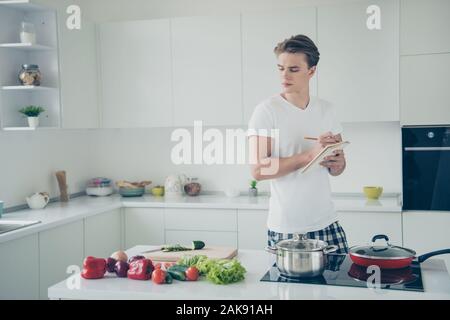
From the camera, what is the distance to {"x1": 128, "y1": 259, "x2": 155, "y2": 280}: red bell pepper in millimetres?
1827

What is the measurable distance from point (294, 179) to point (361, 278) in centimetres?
55

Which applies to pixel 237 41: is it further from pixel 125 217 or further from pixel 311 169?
pixel 311 169

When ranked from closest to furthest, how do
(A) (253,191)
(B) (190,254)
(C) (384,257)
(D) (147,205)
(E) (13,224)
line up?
(C) (384,257)
(B) (190,254)
(E) (13,224)
(D) (147,205)
(A) (253,191)

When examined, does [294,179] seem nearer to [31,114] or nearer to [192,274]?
[192,274]

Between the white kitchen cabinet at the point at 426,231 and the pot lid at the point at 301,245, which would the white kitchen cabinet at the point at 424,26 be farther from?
the pot lid at the point at 301,245

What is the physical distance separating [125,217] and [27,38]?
135cm

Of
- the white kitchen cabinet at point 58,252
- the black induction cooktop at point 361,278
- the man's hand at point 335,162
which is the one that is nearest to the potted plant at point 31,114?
the white kitchen cabinet at point 58,252

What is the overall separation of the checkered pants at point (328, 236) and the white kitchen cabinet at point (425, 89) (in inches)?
52.8

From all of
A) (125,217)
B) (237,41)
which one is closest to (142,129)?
(125,217)

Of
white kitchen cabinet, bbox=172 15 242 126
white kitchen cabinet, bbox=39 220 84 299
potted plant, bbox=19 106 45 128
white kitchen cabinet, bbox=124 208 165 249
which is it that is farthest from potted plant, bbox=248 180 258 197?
potted plant, bbox=19 106 45 128

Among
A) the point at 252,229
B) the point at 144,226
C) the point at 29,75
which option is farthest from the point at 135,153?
the point at 252,229

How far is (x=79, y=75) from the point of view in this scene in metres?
3.85

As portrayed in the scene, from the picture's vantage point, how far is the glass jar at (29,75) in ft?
11.2
